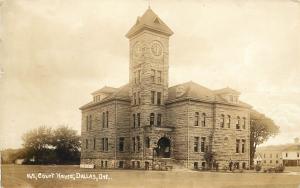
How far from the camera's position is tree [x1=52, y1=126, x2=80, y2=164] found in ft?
20.8

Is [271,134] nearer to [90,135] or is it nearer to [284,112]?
[284,112]

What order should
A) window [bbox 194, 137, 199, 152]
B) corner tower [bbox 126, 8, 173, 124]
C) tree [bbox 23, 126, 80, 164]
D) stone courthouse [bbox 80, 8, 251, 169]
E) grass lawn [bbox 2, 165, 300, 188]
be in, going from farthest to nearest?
window [bbox 194, 137, 199, 152]
stone courthouse [bbox 80, 8, 251, 169]
corner tower [bbox 126, 8, 173, 124]
tree [bbox 23, 126, 80, 164]
grass lawn [bbox 2, 165, 300, 188]

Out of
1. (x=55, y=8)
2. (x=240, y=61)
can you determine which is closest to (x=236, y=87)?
(x=240, y=61)

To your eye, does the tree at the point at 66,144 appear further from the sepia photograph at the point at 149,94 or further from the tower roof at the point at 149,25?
the tower roof at the point at 149,25

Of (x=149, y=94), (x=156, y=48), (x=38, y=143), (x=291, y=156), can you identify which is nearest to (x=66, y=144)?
(x=38, y=143)

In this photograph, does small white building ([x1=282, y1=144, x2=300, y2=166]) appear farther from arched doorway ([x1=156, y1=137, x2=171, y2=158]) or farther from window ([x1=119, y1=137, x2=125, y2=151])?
window ([x1=119, y1=137, x2=125, y2=151])

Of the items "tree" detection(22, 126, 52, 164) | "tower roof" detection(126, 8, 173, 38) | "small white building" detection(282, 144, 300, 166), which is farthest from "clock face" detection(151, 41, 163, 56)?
"small white building" detection(282, 144, 300, 166)

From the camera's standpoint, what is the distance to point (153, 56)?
661 centimetres

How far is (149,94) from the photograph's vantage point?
671 centimetres

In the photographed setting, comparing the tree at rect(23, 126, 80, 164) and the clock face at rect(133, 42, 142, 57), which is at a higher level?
the clock face at rect(133, 42, 142, 57)

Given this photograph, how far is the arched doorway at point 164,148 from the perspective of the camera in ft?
21.5

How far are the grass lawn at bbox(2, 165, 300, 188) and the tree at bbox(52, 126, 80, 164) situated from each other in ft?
0.47

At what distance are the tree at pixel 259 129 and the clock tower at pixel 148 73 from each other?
115cm

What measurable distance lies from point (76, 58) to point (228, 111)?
207 centimetres
